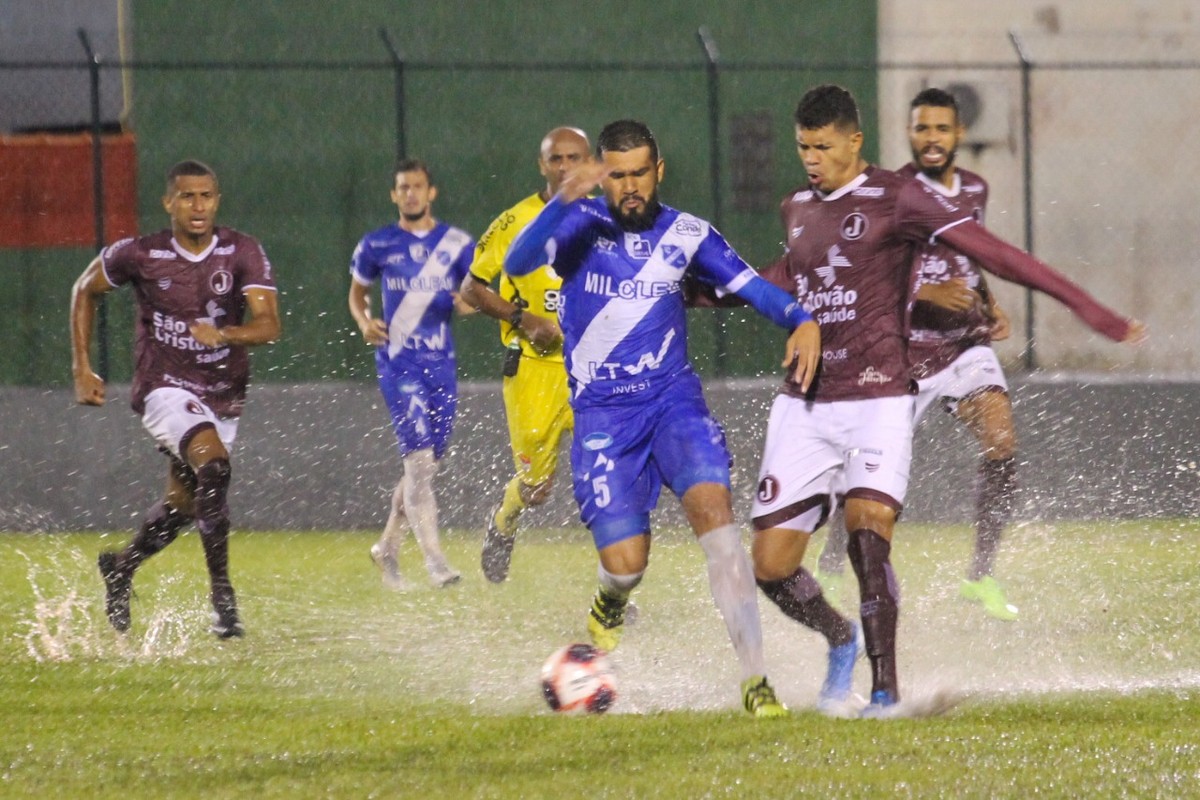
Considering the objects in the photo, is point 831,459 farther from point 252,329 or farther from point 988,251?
point 252,329

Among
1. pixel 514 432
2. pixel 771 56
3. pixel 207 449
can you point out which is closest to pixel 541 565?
pixel 514 432

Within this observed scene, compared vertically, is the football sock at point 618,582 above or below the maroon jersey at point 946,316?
below

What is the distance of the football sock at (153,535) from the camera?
8.12 m

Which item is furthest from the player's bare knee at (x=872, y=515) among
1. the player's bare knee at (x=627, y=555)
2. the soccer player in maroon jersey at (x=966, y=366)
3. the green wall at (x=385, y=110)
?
the green wall at (x=385, y=110)

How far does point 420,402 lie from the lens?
33.6 feet

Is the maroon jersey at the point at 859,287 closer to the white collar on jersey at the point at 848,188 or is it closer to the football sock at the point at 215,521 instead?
the white collar on jersey at the point at 848,188

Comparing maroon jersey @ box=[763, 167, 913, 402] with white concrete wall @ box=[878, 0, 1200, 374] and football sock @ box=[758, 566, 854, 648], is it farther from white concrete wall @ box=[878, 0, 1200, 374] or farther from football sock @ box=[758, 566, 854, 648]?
white concrete wall @ box=[878, 0, 1200, 374]

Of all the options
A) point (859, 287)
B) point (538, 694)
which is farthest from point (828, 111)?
point (538, 694)

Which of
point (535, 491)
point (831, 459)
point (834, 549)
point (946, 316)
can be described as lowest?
point (834, 549)

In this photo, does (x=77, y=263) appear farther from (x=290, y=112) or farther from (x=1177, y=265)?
(x=1177, y=265)

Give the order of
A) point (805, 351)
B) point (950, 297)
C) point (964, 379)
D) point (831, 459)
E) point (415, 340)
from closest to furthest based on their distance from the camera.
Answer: point (805, 351) → point (831, 459) → point (950, 297) → point (964, 379) → point (415, 340)

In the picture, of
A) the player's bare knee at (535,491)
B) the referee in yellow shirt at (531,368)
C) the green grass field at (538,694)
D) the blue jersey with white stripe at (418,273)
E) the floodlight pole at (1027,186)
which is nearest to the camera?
the green grass field at (538,694)

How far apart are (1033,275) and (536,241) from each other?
155 centimetres

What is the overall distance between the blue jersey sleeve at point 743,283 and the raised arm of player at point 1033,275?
0.53 m
